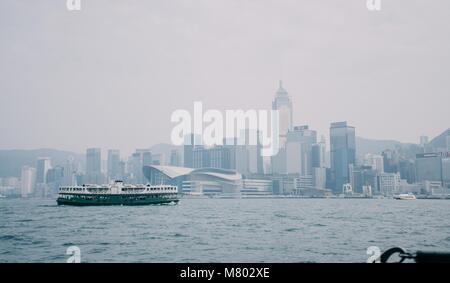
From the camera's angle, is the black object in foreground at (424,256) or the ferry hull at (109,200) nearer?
the black object in foreground at (424,256)

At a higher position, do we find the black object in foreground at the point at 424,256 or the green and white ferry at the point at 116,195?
the black object in foreground at the point at 424,256

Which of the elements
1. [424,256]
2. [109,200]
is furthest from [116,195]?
[424,256]

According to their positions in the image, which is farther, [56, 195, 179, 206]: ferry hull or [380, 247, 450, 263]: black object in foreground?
[56, 195, 179, 206]: ferry hull

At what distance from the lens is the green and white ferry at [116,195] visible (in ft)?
65.8

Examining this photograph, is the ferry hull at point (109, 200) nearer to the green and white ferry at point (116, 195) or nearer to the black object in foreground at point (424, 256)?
the green and white ferry at point (116, 195)

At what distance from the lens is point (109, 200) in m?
20.6

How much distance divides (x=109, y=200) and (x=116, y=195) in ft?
1.34

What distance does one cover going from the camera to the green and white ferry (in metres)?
20.1

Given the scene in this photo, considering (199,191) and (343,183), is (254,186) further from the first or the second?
(199,191)

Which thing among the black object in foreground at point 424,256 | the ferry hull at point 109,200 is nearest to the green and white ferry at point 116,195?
the ferry hull at point 109,200

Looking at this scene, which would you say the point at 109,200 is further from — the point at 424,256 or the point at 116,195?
the point at 424,256

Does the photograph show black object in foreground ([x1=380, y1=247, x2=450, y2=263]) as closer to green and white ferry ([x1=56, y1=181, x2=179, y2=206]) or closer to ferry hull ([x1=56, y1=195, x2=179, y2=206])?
green and white ferry ([x1=56, y1=181, x2=179, y2=206])

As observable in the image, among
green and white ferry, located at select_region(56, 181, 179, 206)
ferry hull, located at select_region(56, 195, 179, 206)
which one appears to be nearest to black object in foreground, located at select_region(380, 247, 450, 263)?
green and white ferry, located at select_region(56, 181, 179, 206)
